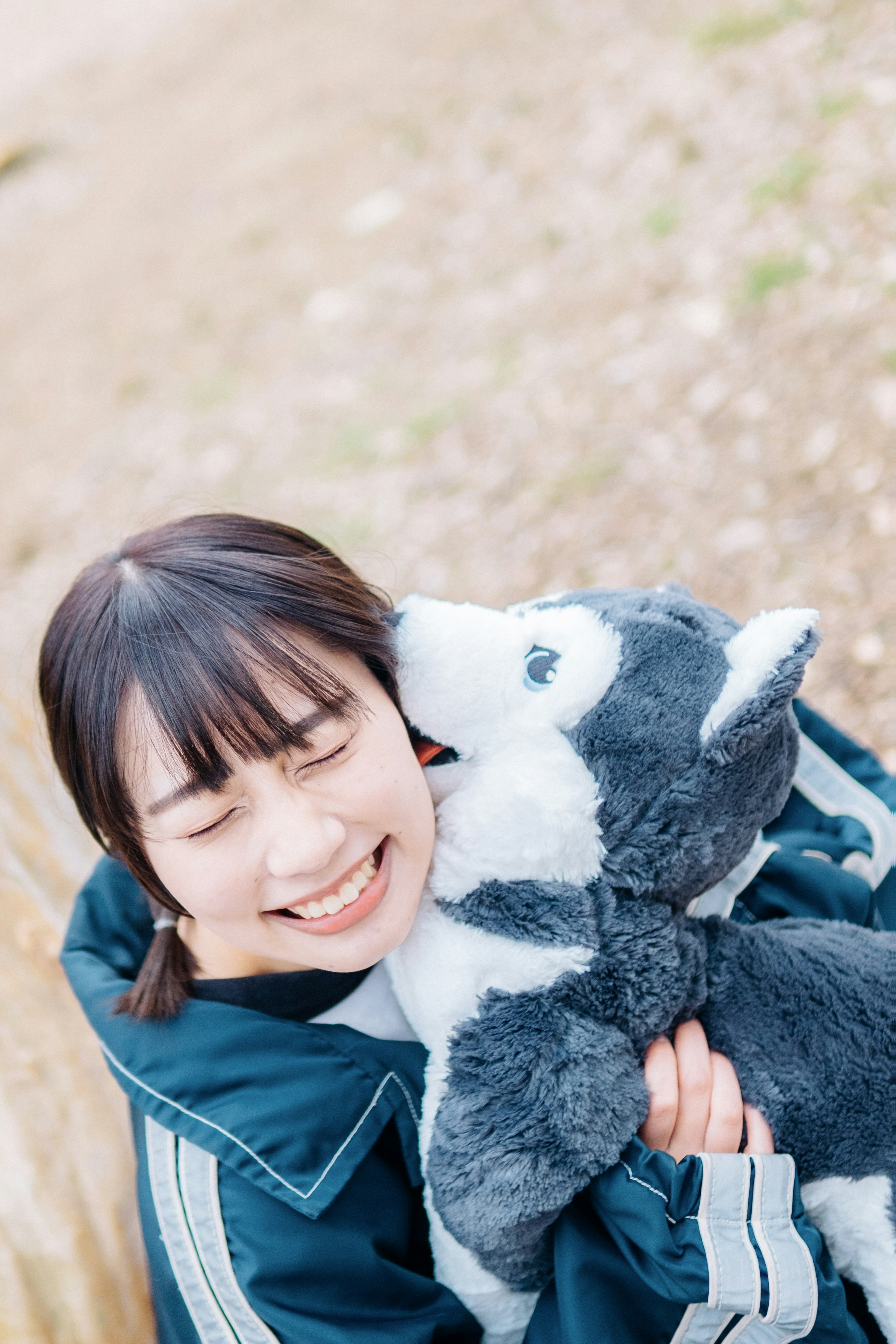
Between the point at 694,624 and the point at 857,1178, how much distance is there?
2.38 ft

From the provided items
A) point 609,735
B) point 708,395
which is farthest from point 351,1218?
point 708,395

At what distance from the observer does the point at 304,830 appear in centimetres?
127

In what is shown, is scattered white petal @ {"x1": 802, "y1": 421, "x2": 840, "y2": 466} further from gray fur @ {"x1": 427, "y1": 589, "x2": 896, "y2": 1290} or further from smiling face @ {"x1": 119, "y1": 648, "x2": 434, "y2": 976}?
smiling face @ {"x1": 119, "y1": 648, "x2": 434, "y2": 976}

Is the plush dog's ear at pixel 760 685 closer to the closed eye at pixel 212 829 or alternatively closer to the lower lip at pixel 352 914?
the lower lip at pixel 352 914

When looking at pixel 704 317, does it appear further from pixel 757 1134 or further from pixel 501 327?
pixel 757 1134

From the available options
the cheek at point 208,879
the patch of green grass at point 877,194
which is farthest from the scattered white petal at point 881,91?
the cheek at point 208,879

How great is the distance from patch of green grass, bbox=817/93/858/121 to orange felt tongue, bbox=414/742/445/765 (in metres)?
3.47

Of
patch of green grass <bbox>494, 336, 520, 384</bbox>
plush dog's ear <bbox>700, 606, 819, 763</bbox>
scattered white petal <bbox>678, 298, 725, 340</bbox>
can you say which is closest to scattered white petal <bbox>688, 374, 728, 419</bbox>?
scattered white petal <bbox>678, 298, 725, 340</bbox>

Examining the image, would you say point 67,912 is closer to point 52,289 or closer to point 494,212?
point 494,212


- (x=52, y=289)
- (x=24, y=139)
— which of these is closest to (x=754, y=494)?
(x=52, y=289)

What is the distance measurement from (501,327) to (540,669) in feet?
10.8

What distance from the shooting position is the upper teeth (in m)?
1.34

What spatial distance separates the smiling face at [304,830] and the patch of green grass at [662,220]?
3258 mm

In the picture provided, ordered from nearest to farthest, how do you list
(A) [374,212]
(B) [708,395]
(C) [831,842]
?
(C) [831,842]
(B) [708,395]
(A) [374,212]
